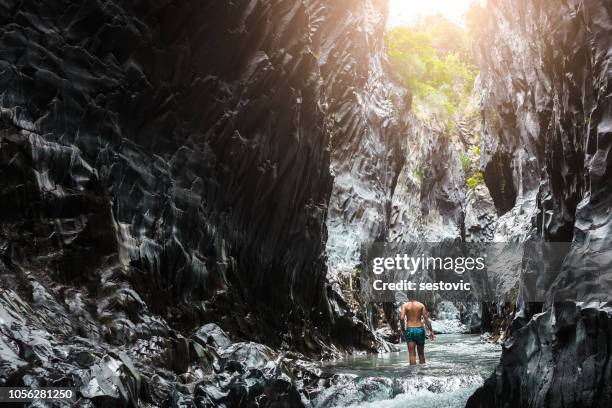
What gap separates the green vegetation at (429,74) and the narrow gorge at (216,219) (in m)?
22.7

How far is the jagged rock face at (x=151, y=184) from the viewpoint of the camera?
903cm

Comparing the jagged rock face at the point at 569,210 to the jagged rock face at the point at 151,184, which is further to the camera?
the jagged rock face at the point at 151,184

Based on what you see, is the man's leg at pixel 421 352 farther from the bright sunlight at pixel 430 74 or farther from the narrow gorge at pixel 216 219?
the bright sunlight at pixel 430 74

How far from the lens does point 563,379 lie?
819 centimetres

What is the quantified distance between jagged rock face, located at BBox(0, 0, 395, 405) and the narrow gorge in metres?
0.04

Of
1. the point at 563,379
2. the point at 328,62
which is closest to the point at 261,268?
the point at 563,379

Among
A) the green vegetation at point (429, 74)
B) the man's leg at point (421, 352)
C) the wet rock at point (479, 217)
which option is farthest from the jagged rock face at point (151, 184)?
A: the wet rock at point (479, 217)

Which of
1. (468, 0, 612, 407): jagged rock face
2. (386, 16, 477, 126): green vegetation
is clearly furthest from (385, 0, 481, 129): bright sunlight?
(468, 0, 612, 407): jagged rock face

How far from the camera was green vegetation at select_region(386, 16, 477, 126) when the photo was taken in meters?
46.9

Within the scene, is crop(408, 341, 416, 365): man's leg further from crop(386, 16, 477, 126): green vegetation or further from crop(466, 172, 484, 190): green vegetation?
crop(466, 172, 484, 190): green vegetation

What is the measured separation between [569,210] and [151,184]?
9546 millimetres

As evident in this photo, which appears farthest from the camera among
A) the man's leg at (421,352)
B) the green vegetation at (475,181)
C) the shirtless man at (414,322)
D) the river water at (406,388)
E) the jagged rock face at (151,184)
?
the green vegetation at (475,181)

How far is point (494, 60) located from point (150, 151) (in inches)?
944

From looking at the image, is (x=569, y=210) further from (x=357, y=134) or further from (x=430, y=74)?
(x=430, y=74)
